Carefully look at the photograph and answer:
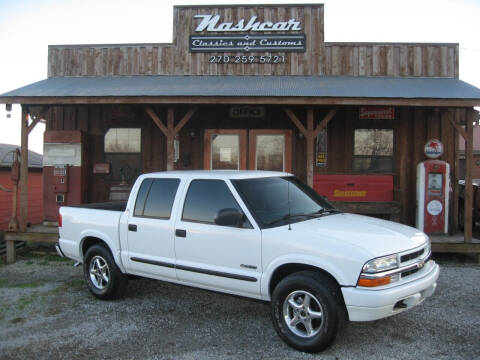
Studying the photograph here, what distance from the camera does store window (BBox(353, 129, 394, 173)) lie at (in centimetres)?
1058

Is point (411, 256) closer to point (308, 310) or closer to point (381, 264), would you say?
point (381, 264)

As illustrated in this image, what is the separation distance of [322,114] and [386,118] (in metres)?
1.54

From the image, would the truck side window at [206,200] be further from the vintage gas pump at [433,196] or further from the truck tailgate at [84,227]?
the vintage gas pump at [433,196]

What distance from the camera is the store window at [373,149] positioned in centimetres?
1058

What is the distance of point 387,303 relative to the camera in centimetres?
378

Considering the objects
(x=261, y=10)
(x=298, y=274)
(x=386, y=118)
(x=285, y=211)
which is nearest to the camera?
(x=298, y=274)

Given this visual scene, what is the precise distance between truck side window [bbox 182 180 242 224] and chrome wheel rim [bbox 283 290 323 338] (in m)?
1.12

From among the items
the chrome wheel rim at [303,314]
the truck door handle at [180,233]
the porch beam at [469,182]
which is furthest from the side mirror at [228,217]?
the porch beam at [469,182]

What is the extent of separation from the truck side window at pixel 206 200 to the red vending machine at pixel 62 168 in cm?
636

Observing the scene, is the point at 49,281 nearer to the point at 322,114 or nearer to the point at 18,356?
the point at 18,356

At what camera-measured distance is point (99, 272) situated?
5.97 metres

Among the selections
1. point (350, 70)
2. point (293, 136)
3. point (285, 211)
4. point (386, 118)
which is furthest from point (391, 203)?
point (285, 211)

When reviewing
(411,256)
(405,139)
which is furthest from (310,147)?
Answer: (411,256)

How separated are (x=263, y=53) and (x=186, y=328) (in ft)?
26.3
